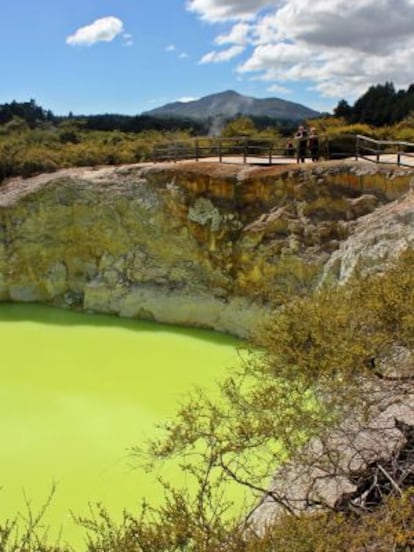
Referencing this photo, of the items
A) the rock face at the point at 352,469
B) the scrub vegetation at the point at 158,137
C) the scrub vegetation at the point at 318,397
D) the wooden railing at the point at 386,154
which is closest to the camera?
the scrub vegetation at the point at 318,397

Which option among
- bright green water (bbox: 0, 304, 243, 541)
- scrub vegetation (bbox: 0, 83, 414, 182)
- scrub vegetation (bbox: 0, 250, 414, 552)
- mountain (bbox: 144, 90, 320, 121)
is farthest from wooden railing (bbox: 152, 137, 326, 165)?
mountain (bbox: 144, 90, 320, 121)

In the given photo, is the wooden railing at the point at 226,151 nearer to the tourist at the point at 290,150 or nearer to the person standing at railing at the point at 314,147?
the tourist at the point at 290,150

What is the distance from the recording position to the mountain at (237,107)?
135250 mm

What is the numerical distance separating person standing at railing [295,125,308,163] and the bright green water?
22.4 feet

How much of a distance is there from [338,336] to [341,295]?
1713 millimetres

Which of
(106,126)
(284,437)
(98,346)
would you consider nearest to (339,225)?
(98,346)

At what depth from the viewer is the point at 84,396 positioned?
15.7 m

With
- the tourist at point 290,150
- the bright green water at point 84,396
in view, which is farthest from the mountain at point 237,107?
the bright green water at point 84,396

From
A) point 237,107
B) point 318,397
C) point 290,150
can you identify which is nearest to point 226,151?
point 290,150

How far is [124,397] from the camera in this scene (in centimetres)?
1546

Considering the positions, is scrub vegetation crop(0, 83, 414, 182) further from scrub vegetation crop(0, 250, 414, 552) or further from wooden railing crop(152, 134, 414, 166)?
scrub vegetation crop(0, 250, 414, 552)

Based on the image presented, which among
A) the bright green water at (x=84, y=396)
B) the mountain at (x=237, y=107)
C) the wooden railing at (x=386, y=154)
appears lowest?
the bright green water at (x=84, y=396)

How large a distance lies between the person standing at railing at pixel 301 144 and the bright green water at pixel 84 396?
269 inches

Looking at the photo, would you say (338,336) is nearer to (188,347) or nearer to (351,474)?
(351,474)
